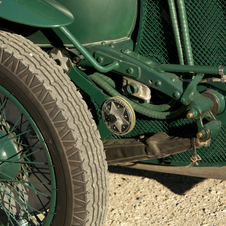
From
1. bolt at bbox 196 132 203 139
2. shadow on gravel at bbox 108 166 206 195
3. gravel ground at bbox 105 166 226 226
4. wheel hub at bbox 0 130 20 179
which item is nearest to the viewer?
bolt at bbox 196 132 203 139

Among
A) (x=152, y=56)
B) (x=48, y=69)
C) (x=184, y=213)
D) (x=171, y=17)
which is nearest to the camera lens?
(x=48, y=69)

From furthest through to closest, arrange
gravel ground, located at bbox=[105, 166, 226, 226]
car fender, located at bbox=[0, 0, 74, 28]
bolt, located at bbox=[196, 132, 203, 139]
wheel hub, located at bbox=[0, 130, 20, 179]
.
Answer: gravel ground, located at bbox=[105, 166, 226, 226] → wheel hub, located at bbox=[0, 130, 20, 179] → bolt, located at bbox=[196, 132, 203, 139] → car fender, located at bbox=[0, 0, 74, 28]

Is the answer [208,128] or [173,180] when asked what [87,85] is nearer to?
[208,128]

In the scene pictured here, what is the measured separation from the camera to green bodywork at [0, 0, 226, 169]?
5.84ft

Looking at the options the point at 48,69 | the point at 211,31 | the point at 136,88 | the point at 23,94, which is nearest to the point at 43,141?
the point at 23,94

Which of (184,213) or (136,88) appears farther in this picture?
(184,213)

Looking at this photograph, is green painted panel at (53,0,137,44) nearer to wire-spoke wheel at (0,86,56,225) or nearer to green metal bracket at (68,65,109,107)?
green metal bracket at (68,65,109,107)

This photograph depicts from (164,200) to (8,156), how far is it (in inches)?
45.9

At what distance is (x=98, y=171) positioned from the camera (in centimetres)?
172

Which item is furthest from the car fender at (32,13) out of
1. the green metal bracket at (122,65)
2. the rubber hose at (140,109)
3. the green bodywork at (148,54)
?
the rubber hose at (140,109)

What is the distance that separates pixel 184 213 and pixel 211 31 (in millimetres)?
1229

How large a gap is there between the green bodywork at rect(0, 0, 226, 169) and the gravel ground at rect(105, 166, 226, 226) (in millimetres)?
442

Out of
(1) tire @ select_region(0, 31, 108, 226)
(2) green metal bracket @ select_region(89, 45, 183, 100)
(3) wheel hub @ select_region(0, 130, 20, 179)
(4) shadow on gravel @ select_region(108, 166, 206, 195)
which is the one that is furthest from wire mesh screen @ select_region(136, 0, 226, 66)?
(4) shadow on gravel @ select_region(108, 166, 206, 195)

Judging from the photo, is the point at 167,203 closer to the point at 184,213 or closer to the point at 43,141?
the point at 184,213
